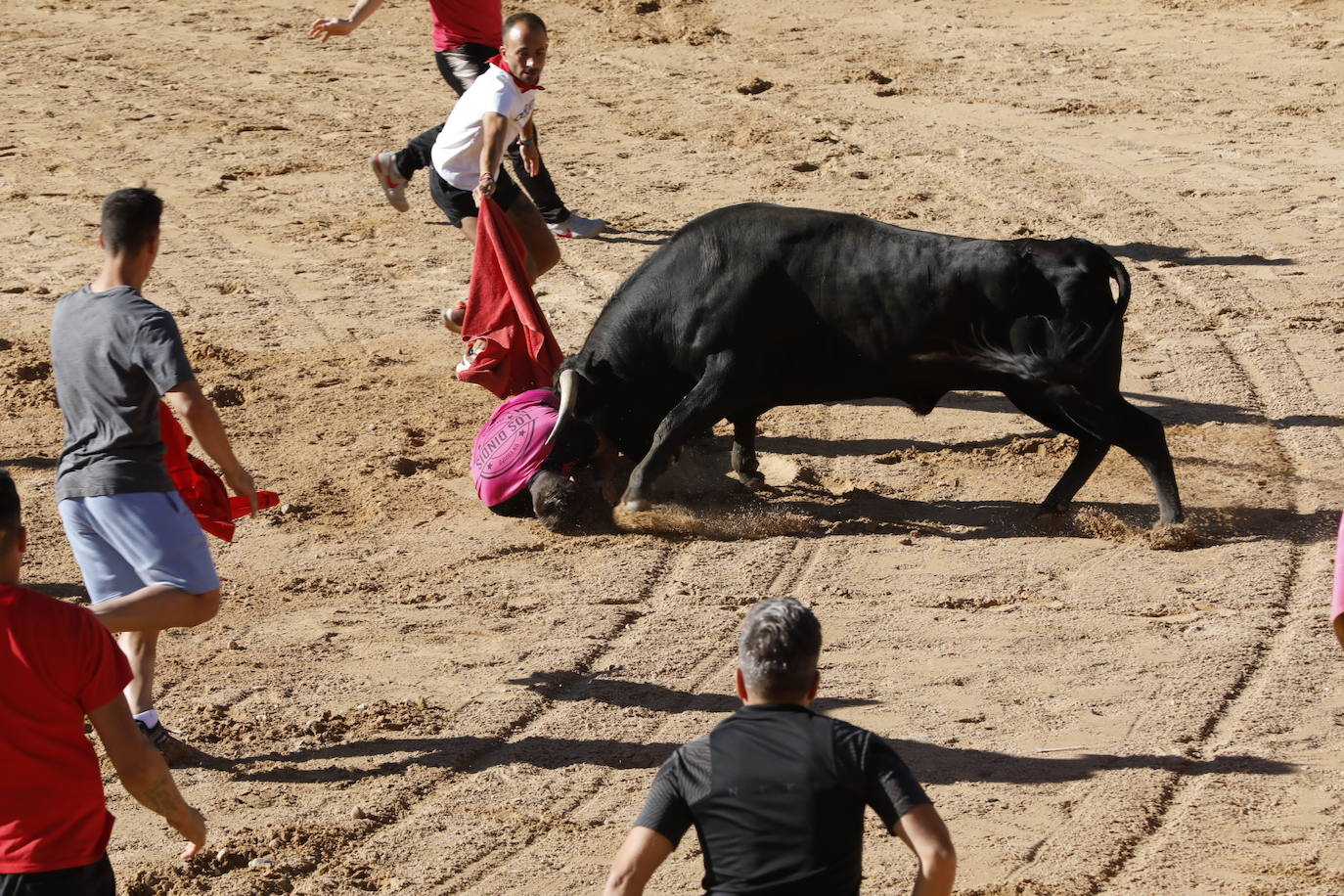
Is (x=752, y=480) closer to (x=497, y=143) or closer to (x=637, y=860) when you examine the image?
(x=497, y=143)

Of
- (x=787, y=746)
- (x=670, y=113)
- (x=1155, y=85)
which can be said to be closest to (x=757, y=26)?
(x=670, y=113)

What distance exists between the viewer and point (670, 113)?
13.9 meters

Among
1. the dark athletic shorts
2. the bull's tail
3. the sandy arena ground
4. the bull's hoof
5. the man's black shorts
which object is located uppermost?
the man's black shorts

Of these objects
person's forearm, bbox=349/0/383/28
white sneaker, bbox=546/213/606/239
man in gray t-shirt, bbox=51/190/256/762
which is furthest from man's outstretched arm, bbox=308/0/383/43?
man in gray t-shirt, bbox=51/190/256/762

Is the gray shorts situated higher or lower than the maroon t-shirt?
lower

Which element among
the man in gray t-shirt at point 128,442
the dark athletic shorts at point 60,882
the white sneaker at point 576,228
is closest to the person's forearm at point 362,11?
the white sneaker at point 576,228

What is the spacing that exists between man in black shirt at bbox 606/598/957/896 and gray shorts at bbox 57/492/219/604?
2226 mm

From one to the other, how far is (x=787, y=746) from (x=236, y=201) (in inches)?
397

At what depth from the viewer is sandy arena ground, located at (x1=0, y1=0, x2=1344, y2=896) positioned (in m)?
5.00

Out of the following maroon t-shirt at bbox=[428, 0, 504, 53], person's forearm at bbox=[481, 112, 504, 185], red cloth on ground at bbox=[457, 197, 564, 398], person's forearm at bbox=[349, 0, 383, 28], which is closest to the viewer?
person's forearm at bbox=[481, 112, 504, 185]

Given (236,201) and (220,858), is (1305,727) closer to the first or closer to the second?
(220,858)

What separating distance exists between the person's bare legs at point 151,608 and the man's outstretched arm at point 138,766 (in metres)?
1.14

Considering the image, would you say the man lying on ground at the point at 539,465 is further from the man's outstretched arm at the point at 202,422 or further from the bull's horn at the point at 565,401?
the man's outstretched arm at the point at 202,422

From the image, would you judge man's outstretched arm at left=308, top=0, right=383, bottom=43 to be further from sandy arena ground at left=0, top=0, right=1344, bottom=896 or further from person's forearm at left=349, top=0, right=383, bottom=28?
sandy arena ground at left=0, top=0, right=1344, bottom=896
